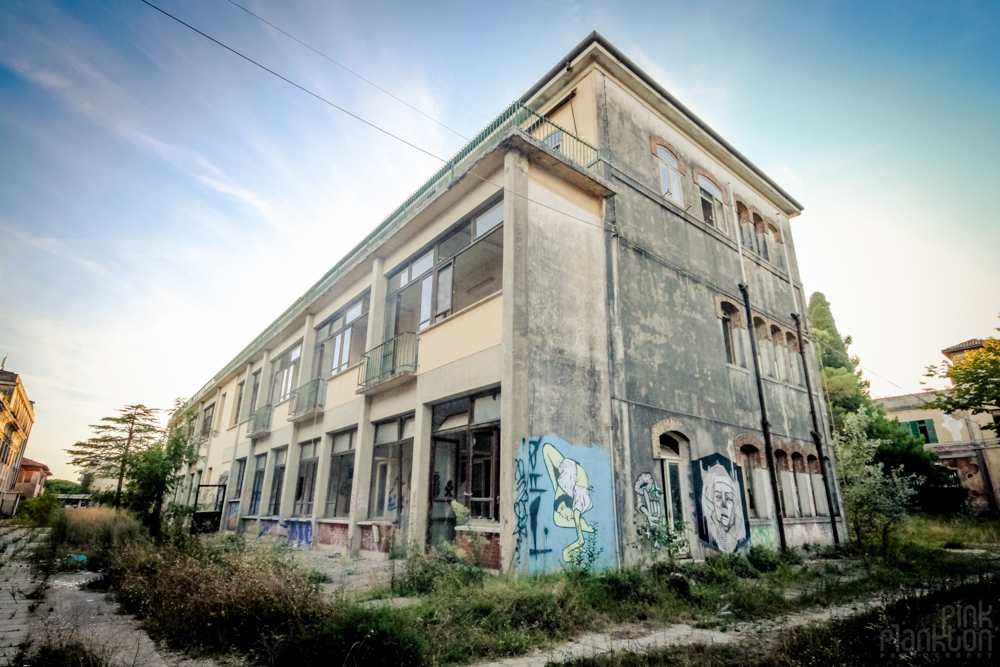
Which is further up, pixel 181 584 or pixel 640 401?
pixel 640 401

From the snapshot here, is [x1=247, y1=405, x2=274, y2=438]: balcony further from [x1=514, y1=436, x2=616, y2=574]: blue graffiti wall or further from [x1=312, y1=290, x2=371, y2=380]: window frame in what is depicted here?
[x1=514, y1=436, x2=616, y2=574]: blue graffiti wall

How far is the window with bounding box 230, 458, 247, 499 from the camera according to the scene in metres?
22.4

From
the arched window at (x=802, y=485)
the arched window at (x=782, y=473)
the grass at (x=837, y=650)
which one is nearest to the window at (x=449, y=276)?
the grass at (x=837, y=650)

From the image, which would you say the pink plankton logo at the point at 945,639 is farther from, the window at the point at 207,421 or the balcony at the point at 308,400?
the window at the point at 207,421

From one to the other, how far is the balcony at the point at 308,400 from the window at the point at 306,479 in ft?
3.24

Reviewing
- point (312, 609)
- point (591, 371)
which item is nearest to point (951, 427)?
point (591, 371)

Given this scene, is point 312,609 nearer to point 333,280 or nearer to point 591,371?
point 591,371

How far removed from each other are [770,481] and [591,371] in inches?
280

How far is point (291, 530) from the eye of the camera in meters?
16.3

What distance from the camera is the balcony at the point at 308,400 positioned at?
1636cm

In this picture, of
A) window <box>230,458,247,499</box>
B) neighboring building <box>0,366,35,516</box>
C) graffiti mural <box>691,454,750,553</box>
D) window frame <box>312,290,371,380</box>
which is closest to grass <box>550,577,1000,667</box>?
graffiti mural <box>691,454,750,553</box>

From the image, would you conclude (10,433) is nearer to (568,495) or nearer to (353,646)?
(568,495)

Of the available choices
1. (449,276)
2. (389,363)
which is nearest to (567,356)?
(449,276)

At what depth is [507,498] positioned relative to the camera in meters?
8.25
